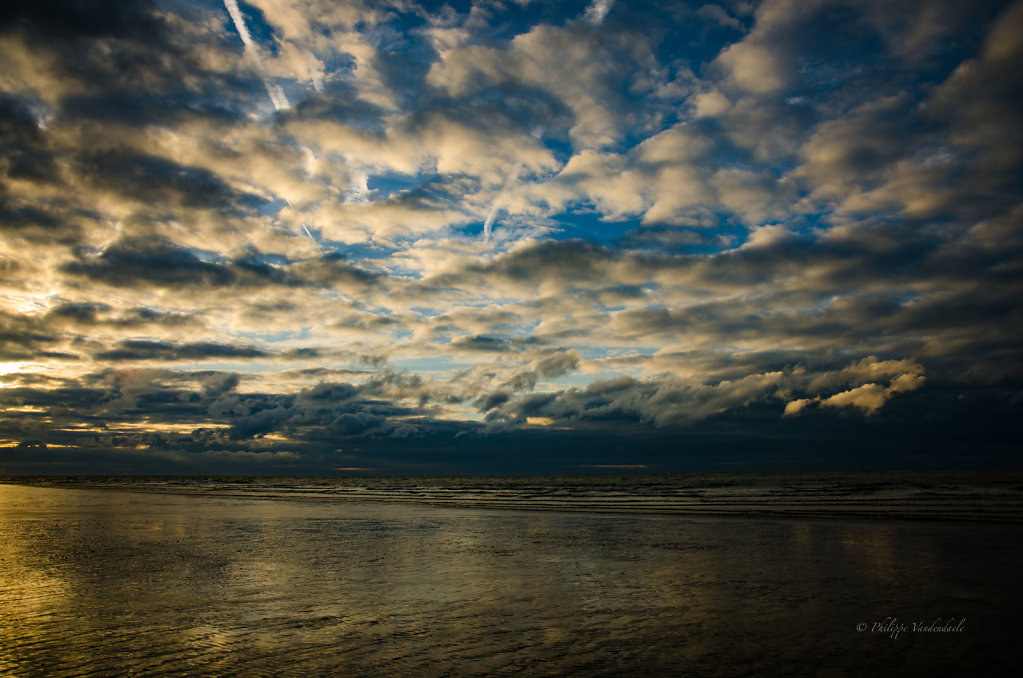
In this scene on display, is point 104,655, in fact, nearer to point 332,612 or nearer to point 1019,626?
point 332,612

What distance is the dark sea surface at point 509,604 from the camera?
7.60 meters

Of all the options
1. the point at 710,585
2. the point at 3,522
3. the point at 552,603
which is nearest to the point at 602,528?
the point at 710,585

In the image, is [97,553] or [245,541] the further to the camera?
[245,541]

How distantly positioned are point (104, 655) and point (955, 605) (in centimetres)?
1361

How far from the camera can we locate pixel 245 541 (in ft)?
65.0

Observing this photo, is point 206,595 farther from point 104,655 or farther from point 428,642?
point 428,642

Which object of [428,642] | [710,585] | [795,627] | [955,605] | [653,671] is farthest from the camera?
[710,585]

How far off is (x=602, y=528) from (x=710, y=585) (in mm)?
12670

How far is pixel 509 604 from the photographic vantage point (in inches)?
419

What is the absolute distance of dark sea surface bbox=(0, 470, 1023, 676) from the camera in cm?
760

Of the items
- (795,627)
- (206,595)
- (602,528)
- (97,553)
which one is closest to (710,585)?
(795,627)

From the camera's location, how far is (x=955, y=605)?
35.3ft

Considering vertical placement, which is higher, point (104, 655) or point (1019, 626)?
point (104, 655)

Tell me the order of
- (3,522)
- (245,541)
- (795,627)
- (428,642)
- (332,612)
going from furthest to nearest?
(3,522)
(245,541)
(332,612)
(795,627)
(428,642)
